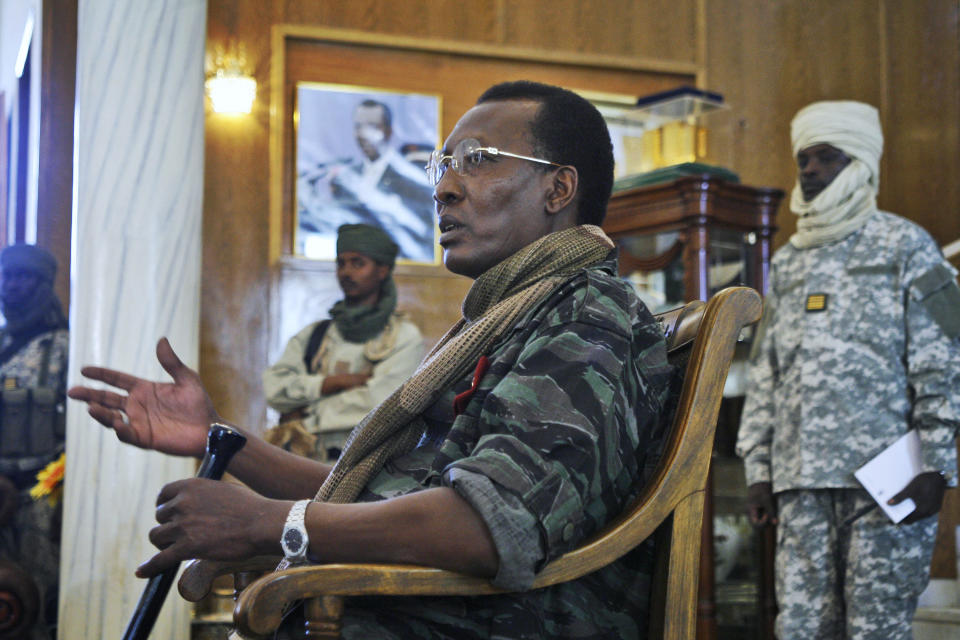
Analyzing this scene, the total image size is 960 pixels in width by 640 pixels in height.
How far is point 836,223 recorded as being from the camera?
377 cm

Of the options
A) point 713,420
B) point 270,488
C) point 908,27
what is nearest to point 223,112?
point 908,27

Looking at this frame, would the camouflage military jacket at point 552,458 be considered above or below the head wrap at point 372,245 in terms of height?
below

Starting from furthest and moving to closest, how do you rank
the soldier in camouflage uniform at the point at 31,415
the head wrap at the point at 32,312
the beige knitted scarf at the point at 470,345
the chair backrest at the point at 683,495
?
the head wrap at the point at 32,312 → the soldier in camouflage uniform at the point at 31,415 → the beige knitted scarf at the point at 470,345 → the chair backrest at the point at 683,495

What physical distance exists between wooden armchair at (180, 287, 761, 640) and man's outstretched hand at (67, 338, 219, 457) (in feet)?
1.14

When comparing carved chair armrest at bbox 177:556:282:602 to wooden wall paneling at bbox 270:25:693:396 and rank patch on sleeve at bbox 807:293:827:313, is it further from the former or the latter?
wooden wall paneling at bbox 270:25:693:396

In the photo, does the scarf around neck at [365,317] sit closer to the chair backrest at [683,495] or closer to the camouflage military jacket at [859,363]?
the camouflage military jacket at [859,363]

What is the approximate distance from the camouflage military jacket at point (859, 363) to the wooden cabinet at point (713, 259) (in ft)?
1.84

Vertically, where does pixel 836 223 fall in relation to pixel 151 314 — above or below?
above

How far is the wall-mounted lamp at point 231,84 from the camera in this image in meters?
5.64

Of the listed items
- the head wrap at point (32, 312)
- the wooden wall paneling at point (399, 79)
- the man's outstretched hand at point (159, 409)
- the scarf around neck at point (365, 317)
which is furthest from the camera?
the wooden wall paneling at point (399, 79)

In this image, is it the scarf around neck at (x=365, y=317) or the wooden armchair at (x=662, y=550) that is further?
the scarf around neck at (x=365, y=317)

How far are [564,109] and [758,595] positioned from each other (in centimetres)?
325

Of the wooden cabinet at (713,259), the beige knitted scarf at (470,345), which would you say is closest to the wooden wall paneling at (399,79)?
the wooden cabinet at (713,259)

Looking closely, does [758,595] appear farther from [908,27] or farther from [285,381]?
[908,27]
